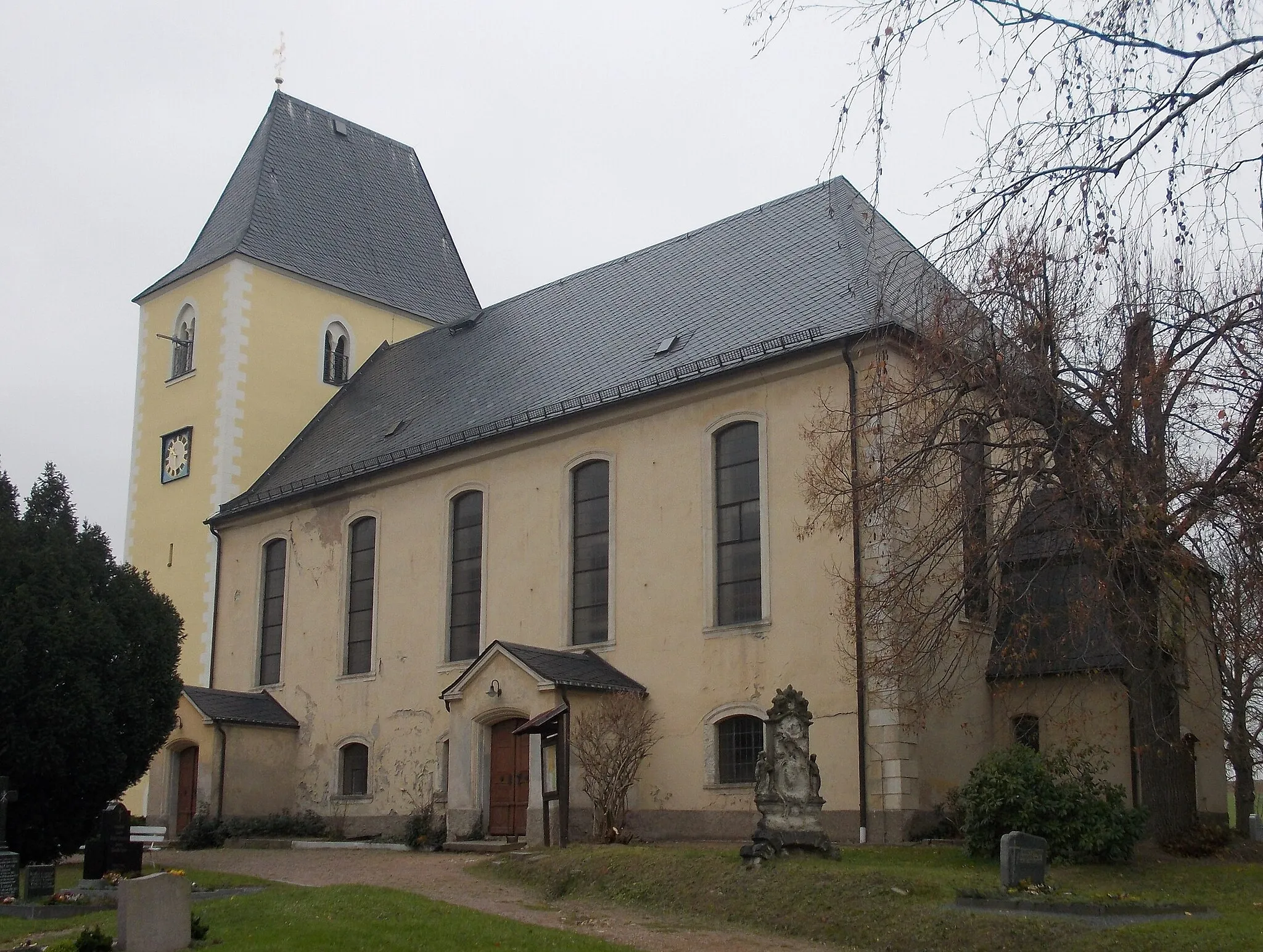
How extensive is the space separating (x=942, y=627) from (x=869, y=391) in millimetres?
3150

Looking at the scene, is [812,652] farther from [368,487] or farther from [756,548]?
[368,487]

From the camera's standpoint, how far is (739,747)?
20047 mm

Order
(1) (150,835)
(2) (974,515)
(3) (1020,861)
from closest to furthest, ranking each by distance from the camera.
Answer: (3) (1020,861)
(2) (974,515)
(1) (150,835)

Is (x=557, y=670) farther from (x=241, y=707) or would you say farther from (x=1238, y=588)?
(x=1238, y=588)

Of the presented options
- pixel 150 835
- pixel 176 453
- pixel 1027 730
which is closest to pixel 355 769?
pixel 150 835

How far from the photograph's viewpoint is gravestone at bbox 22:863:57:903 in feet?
50.0

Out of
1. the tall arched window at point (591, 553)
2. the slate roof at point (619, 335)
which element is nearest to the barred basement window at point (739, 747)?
the tall arched window at point (591, 553)

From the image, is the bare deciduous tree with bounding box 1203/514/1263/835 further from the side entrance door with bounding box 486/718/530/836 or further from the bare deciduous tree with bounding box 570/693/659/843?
the side entrance door with bounding box 486/718/530/836

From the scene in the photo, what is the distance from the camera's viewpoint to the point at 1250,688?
24641 millimetres

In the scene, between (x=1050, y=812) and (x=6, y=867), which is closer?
(x=6, y=867)

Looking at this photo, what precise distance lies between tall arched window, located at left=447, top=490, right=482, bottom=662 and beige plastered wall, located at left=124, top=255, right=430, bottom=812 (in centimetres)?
777

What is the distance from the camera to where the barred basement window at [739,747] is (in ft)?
65.2

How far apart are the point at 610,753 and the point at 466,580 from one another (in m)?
6.23

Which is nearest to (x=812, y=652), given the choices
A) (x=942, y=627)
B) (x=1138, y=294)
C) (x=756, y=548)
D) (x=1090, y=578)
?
(x=756, y=548)
